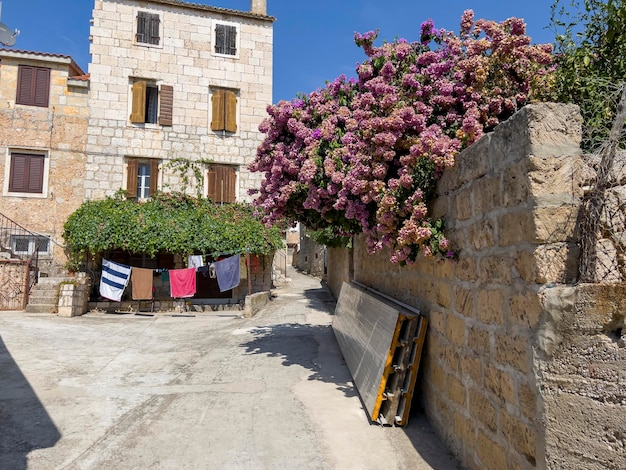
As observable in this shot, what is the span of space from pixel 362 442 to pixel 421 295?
1527 mm

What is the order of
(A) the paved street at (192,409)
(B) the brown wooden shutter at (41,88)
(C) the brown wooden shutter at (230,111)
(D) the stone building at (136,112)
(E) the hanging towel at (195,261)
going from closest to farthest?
1. (A) the paved street at (192,409)
2. (E) the hanging towel at (195,261)
3. (D) the stone building at (136,112)
4. (B) the brown wooden shutter at (41,88)
5. (C) the brown wooden shutter at (230,111)

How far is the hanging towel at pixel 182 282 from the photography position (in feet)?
41.7

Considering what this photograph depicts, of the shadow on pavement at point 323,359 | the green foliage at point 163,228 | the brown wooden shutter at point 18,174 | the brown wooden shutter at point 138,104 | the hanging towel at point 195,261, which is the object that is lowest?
the shadow on pavement at point 323,359

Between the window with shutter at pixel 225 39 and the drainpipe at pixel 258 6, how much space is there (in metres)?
1.35

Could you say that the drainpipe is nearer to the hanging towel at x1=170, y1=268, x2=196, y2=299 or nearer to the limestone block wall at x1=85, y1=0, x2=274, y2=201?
the limestone block wall at x1=85, y1=0, x2=274, y2=201

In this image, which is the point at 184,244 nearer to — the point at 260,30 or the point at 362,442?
the point at 260,30

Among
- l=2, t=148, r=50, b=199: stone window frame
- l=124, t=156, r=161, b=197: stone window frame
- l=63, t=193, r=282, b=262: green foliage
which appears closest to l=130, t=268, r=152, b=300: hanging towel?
l=63, t=193, r=282, b=262: green foliage

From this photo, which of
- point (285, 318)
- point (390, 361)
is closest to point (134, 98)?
point (285, 318)

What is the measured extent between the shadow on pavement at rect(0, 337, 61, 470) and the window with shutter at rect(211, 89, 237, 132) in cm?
1112

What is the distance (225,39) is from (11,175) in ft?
28.8

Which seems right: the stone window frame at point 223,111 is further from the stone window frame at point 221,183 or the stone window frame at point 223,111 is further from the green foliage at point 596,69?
the green foliage at point 596,69

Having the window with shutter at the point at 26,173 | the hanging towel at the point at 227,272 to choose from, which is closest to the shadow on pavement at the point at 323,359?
the hanging towel at the point at 227,272

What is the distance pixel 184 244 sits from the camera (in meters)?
13.0

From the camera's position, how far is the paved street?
11.0 ft
